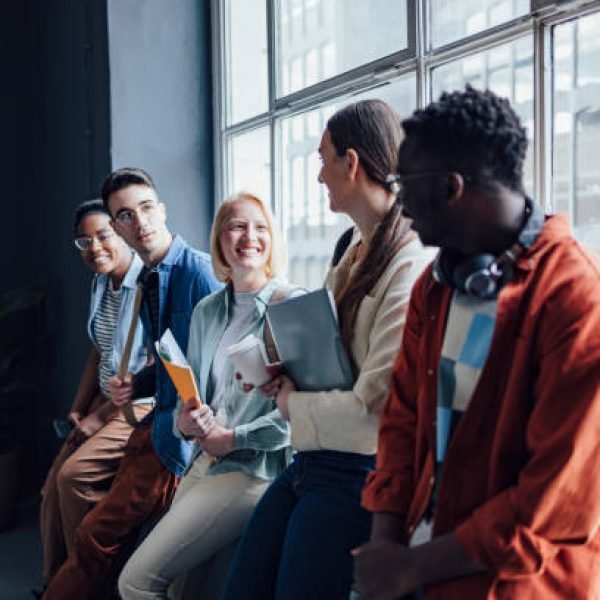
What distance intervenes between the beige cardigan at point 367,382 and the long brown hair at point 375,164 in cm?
2

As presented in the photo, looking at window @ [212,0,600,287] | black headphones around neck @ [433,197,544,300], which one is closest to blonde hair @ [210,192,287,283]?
window @ [212,0,600,287]

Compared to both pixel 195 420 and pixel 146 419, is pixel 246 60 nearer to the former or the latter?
pixel 146 419

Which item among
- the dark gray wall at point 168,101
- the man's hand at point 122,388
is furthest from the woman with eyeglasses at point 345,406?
the dark gray wall at point 168,101

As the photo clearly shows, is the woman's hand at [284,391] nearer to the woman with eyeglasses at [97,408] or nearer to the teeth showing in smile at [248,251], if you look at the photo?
the teeth showing in smile at [248,251]

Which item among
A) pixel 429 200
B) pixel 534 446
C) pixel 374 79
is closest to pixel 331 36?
pixel 374 79

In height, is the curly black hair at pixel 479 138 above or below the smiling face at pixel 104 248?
above

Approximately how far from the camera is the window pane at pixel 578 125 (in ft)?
5.77

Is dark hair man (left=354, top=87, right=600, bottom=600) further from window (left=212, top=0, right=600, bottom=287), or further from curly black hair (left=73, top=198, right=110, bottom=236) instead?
curly black hair (left=73, top=198, right=110, bottom=236)

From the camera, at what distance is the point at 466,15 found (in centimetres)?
213

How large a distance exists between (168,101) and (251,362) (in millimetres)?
2071

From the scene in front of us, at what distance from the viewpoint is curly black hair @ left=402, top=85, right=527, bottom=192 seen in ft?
3.85

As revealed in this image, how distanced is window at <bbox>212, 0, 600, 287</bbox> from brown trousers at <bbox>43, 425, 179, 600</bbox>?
839 mm

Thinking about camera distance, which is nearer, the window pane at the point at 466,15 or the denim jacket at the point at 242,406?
the window pane at the point at 466,15

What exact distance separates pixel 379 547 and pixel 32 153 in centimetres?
370
